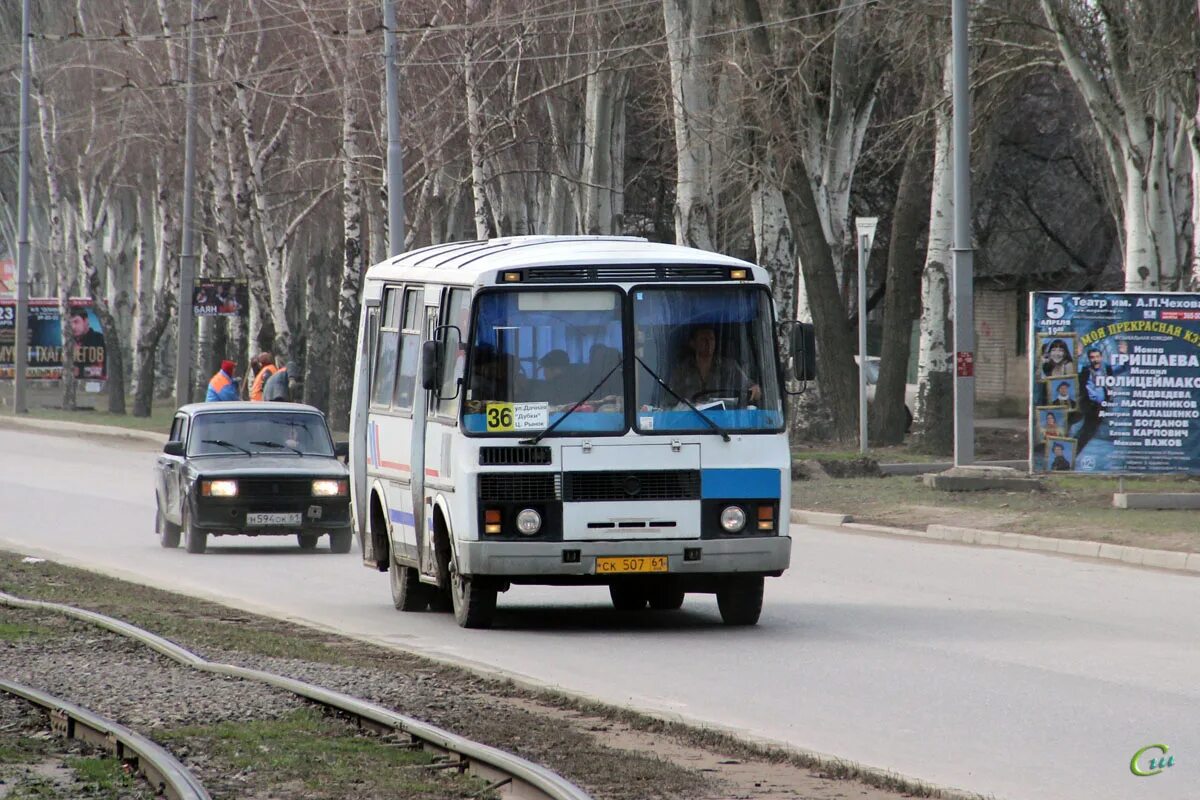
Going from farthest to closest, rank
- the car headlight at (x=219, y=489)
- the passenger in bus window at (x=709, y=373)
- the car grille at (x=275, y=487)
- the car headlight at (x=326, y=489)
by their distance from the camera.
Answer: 1. the car headlight at (x=326, y=489)
2. the car grille at (x=275, y=487)
3. the car headlight at (x=219, y=489)
4. the passenger in bus window at (x=709, y=373)

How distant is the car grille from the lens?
69.9ft

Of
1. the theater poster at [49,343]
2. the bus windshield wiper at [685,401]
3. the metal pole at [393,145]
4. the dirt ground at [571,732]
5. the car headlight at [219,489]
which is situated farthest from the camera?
the theater poster at [49,343]

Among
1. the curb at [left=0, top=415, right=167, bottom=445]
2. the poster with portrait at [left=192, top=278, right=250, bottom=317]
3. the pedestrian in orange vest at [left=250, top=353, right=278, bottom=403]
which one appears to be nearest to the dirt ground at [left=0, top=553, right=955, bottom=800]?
the pedestrian in orange vest at [left=250, top=353, right=278, bottom=403]

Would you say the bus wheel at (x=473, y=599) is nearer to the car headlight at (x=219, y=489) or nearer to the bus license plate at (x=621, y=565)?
the bus license plate at (x=621, y=565)

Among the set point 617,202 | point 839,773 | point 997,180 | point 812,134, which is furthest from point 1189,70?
point 997,180

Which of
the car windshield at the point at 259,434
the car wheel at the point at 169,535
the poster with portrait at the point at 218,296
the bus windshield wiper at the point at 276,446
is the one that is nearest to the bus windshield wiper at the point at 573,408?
the car windshield at the point at 259,434

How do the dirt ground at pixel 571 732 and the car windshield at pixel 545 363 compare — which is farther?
the car windshield at pixel 545 363

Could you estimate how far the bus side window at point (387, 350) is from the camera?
16.0 metres

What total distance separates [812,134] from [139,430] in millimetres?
18386

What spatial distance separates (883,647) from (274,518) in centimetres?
977

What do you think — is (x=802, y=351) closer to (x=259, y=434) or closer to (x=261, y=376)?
(x=259, y=434)

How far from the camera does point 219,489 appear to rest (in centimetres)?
2125

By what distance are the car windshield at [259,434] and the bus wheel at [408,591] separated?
21.7 feet

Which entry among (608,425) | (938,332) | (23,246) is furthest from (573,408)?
(23,246)
